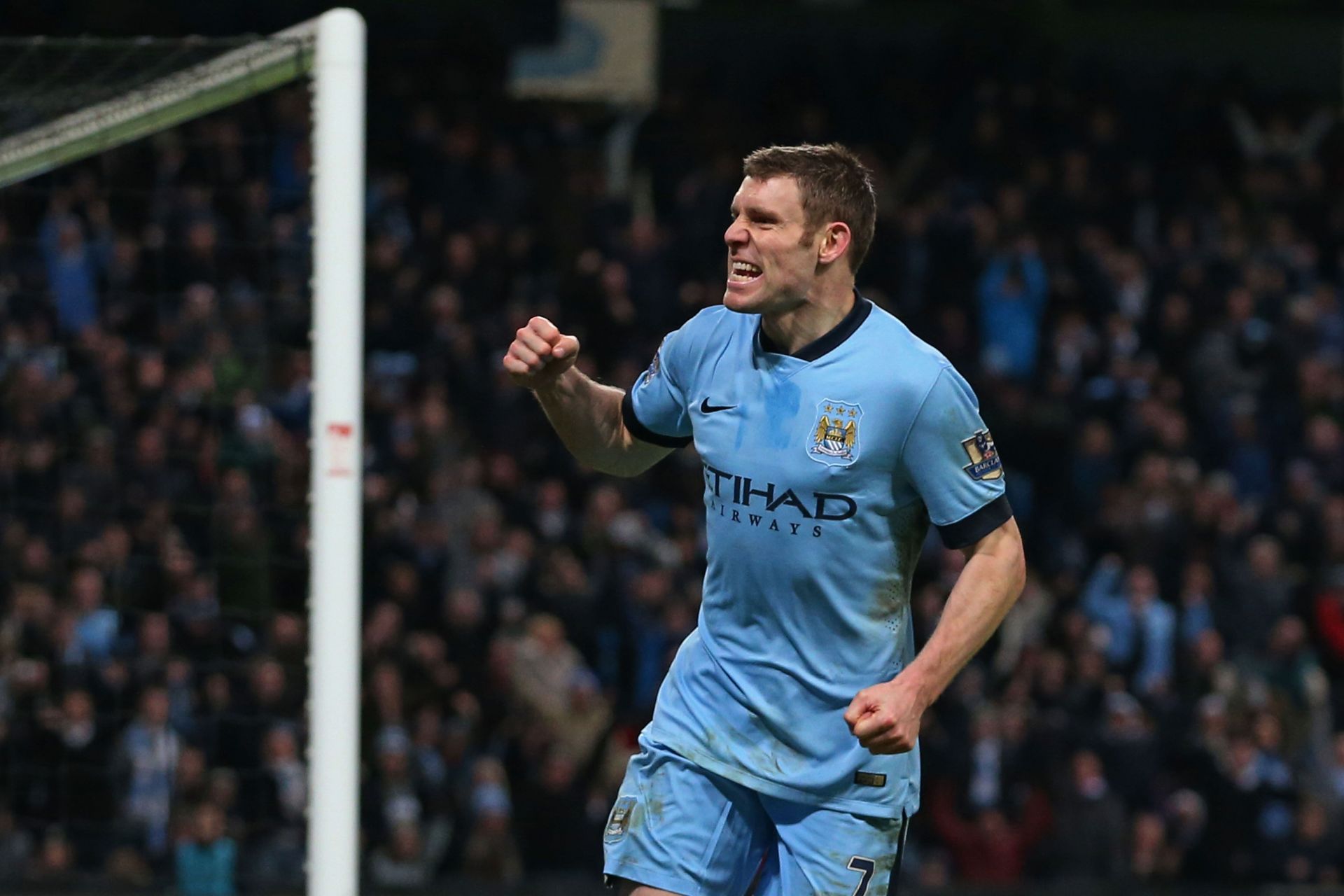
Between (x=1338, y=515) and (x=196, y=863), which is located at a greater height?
(x=1338, y=515)

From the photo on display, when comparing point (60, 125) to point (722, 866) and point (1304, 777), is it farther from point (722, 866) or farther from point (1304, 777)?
point (1304, 777)

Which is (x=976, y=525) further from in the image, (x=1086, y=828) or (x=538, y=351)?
(x=1086, y=828)

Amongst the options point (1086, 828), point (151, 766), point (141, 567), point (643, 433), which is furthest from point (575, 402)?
point (1086, 828)

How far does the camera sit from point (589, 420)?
4824 millimetres

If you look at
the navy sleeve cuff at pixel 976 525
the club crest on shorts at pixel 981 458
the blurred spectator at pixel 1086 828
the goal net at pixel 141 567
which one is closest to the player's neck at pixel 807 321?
the club crest on shorts at pixel 981 458

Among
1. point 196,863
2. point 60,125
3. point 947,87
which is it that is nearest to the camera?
point 60,125

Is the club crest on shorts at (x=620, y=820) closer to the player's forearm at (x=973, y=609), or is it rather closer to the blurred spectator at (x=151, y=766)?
the player's forearm at (x=973, y=609)

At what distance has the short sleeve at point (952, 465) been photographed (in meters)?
4.36

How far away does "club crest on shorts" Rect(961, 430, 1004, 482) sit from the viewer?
438 centimetres

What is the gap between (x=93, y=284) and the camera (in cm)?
1123

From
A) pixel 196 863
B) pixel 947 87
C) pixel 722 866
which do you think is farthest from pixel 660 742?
pixel 947 87

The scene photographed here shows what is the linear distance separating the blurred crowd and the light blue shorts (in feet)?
14.9

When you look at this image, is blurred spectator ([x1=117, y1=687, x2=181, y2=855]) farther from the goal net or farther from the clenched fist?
the clenched fist

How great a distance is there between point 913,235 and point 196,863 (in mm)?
7832
